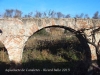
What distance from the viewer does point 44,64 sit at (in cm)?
1023

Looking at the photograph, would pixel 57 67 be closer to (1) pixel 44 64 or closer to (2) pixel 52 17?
(1) pixel 44 64

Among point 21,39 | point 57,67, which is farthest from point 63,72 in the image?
point 21,39

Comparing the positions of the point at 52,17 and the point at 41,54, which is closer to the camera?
the point at 52,17

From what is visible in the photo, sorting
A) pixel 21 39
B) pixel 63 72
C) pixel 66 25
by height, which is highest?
pixel 66 25

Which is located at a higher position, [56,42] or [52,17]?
[52,17]

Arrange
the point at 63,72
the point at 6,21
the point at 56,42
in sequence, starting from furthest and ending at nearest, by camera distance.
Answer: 1. the point at 56,42
2. the point at 63,72
3. the point at 6,21

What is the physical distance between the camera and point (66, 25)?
352 inches

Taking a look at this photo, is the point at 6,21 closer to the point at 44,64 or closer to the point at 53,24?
the point at 53,24

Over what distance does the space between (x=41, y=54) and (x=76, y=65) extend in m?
3.31

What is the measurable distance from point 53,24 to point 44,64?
240cm

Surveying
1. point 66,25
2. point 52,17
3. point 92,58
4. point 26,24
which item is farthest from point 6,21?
point 92,58

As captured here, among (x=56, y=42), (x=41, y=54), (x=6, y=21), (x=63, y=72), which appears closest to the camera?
(x=6, y=21)

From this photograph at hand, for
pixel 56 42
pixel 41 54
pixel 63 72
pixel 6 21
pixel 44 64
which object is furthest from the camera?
pixel 56 42

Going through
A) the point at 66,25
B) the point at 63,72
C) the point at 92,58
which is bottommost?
the point at 63,72
